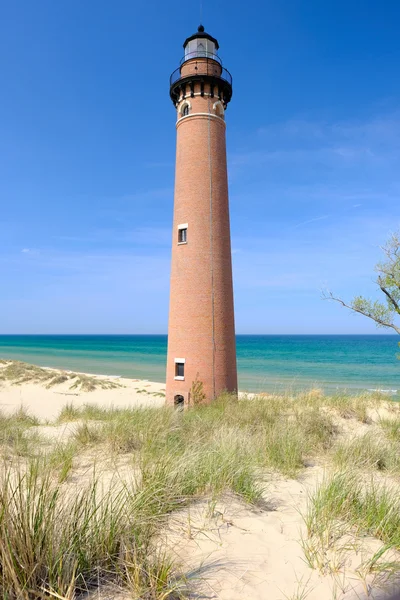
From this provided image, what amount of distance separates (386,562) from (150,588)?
204cm

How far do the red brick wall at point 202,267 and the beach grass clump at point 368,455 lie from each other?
749 centimetres

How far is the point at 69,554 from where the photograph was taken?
2.33 metres

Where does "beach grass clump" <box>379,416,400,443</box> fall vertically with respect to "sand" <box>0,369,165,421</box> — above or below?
above

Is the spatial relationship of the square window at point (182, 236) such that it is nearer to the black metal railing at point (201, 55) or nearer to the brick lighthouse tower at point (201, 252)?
the brick lighthouse tower at point (201, 252)

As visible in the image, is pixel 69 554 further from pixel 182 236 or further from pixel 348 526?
pixel 182 236

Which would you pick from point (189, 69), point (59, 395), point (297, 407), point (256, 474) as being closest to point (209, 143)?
point (189, 69)

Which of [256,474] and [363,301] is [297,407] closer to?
[363,301]

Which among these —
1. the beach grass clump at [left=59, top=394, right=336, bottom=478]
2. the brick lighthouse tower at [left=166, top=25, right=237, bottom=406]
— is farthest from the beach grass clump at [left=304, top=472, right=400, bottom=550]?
the brick lighthouse tower at [left=166, top=25, right=237, bottom=406]

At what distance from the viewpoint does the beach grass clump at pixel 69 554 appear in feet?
7.01

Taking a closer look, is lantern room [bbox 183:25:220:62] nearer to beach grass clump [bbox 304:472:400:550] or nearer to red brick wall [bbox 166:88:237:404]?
red brick wall [bbox 166:88:237:404]

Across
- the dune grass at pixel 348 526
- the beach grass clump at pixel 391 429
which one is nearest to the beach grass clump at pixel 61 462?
the dune grass at pixel 348 526

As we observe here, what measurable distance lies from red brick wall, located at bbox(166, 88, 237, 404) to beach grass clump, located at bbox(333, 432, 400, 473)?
749 cm

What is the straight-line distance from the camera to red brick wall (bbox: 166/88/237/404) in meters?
13.5

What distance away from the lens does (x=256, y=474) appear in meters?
4.77
